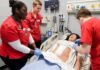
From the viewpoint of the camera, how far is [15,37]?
2.29 metres

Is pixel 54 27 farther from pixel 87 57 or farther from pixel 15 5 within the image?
pixel 15 5

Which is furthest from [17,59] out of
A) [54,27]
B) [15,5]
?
[54,27]

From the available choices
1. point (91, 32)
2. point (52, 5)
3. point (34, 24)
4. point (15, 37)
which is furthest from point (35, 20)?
point (91, 32)

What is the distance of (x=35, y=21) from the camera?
134 inches

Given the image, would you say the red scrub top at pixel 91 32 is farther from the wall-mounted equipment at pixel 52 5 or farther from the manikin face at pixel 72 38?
the wall-mounted equipment at pixel 52 5

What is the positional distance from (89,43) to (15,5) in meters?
1.05

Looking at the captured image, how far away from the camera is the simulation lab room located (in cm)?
203

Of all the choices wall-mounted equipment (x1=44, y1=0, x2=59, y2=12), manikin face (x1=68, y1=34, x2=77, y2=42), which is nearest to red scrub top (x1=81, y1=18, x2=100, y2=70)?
manikin face (x1=68, y1=34, x2=77, y2=42)

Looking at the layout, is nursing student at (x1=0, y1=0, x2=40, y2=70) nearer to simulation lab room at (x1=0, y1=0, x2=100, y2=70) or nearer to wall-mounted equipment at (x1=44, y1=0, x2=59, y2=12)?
simulation lab room at (x1=0, y1=0, x2=100, y2=70)

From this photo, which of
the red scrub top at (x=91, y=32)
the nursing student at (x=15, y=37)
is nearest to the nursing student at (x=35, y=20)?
the nursing student at (x=15, y=37)

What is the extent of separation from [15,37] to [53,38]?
→ 44.4 inches

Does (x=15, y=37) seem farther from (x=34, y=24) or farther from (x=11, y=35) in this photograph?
(x=34, y=24)

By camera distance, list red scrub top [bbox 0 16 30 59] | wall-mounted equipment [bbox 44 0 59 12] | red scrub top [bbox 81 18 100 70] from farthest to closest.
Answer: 1. wall-mounted equipment [bbox 44 0 59 12]
2. red scrub top [bbox 0 16 30 59]
3. red scrub top [bbox 81 18 100 70]

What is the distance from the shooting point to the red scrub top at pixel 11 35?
2.27 meters
